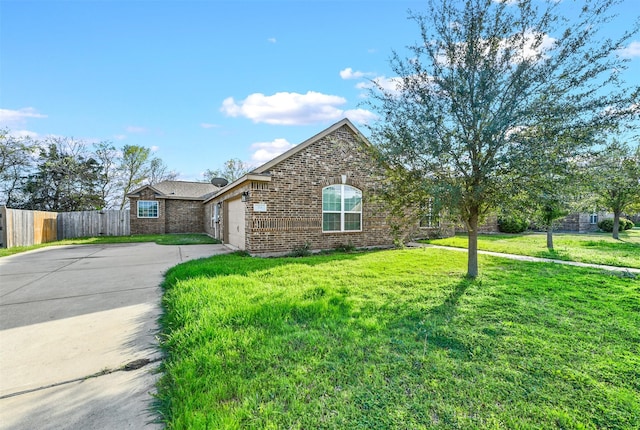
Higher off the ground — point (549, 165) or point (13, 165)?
point (13, 165)

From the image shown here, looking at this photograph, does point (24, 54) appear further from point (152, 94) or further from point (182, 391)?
point (182, 391)

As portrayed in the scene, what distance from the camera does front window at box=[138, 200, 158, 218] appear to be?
1934 cm

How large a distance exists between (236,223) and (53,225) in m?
12.9

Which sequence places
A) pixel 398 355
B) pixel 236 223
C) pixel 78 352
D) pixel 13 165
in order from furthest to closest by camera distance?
pixel 13 165 < pixel 236 223 < pixel 78 352 < pixel 398 355

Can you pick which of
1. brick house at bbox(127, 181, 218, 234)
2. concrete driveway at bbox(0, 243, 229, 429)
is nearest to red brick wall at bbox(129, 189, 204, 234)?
brick house at bbox(127, 181, 218, 234)

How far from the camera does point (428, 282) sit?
19.0 ft

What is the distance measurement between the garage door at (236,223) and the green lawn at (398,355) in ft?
16.7

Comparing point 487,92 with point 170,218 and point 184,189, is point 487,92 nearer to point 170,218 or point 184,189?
point 170,218

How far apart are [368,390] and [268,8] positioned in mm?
9538

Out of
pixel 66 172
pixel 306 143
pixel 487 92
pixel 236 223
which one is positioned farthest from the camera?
pixel 66 172

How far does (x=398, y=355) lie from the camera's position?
2848 millimetres

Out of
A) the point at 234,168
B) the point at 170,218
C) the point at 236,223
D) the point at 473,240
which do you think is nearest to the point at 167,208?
the point at 170,218

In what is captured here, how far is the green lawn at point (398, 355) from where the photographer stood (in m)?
2.03

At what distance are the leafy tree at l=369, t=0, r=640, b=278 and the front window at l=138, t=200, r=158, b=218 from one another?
1955cm
